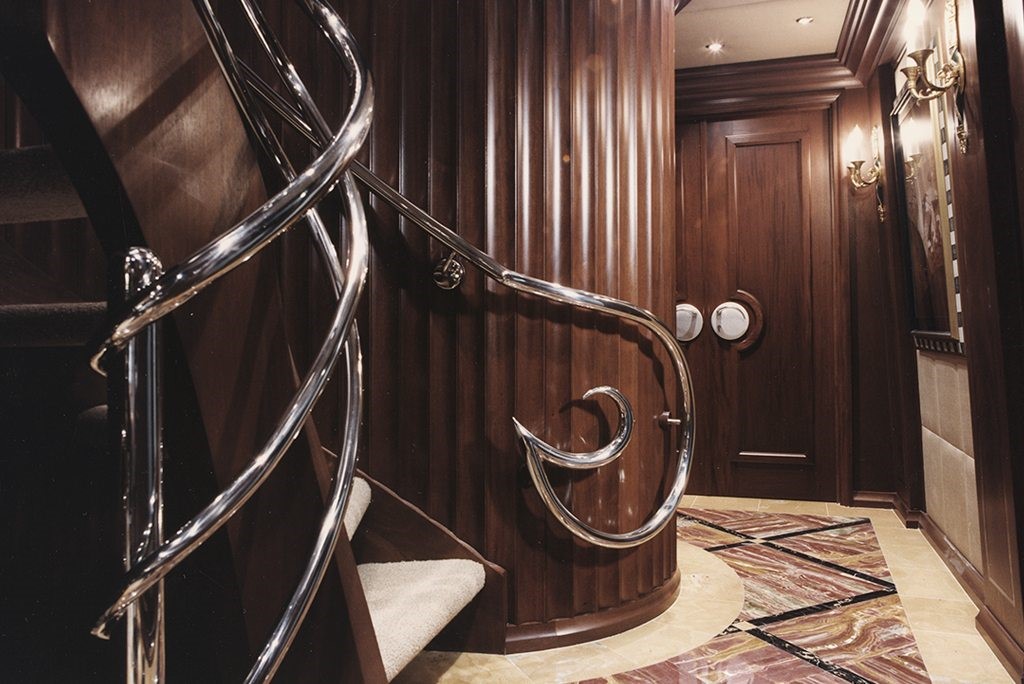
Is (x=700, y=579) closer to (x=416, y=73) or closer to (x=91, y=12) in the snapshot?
(x=416, y=73)

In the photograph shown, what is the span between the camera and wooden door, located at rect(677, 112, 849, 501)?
4434mm

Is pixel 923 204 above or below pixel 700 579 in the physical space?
above

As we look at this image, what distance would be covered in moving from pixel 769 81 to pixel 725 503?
8.64 feet

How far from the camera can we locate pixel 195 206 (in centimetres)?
105

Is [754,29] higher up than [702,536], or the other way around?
[754,29]

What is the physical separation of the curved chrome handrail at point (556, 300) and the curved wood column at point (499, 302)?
74 mm

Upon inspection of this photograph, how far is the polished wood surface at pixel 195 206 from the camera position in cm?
87

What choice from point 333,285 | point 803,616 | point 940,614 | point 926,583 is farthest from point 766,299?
point 333,285

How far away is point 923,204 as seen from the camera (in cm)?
330

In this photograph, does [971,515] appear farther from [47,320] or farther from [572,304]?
[47,320]

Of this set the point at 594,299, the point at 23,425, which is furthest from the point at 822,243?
the point at 23,425

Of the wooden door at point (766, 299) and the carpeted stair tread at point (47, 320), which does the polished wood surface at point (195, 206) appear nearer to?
the carpeted stair tread at point (47, 320)

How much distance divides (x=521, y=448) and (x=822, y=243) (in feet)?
10.4

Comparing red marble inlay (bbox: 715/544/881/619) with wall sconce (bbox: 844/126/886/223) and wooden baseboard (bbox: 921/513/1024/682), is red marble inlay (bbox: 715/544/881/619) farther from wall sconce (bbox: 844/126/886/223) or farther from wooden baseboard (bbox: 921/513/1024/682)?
wall sconce (bbox: 844/126/886/223)
